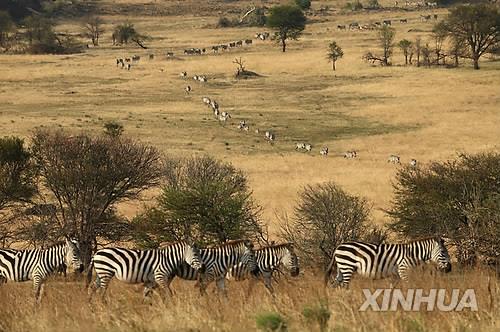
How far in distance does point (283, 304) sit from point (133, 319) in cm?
178

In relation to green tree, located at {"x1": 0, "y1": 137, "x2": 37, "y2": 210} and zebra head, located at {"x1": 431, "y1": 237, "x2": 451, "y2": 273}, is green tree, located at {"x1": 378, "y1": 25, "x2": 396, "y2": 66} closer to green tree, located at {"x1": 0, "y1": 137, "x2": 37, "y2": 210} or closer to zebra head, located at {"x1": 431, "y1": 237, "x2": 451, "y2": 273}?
green tree, located at {"x1": 0, "y1": 137, "x2": 37, "y2": 210}

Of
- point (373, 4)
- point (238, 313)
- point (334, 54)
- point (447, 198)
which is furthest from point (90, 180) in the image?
point (373, 4)

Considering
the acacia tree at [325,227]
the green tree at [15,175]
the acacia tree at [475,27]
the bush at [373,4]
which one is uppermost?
the bush at [373,4]

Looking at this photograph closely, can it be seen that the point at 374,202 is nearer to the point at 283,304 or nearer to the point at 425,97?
the point at 283,304

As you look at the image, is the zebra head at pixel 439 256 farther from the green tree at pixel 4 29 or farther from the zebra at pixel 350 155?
the green tree at pixel 4 29

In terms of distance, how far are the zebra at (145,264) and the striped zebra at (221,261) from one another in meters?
0.21

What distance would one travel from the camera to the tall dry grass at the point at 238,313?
8523mm

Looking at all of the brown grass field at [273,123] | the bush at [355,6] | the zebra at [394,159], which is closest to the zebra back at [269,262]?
the brown grass field at [273,123]

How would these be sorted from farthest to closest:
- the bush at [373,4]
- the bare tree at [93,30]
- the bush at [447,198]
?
the bush at [373,4] → the bare tree at [93,30] → the bush at [447,198]

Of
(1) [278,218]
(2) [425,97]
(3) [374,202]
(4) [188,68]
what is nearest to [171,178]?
(1) [278,218]

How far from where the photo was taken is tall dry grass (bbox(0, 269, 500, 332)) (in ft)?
28.0

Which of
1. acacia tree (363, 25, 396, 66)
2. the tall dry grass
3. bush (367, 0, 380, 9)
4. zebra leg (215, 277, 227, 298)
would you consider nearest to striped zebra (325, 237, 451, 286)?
zebra leg (215, 277, 227, 298)

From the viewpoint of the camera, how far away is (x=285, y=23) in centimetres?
11662

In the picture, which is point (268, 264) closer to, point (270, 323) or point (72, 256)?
point (72, 256)
